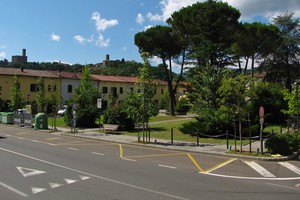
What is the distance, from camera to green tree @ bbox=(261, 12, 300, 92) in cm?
4841

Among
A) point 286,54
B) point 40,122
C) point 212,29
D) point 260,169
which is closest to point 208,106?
point 212,29

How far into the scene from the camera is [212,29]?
3728cm

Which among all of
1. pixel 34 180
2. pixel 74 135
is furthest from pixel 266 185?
pixel 74 135

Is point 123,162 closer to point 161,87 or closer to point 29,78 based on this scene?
point 29,78

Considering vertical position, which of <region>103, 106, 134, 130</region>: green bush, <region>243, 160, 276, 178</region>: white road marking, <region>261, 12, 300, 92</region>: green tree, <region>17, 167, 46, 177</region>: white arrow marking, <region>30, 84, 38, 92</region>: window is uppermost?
<region>261, 12, 300, 92</region>: green tree

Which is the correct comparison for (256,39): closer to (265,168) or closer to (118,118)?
(118,118)

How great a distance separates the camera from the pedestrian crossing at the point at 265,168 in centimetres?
1211

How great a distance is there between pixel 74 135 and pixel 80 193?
18.7 metres

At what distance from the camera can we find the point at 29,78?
5988 cm

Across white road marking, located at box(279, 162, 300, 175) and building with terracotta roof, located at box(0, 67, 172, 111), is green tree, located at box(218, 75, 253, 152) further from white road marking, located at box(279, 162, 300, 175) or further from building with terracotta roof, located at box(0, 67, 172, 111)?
building with terracotta roof, located at box(0, 67, 172, 111)

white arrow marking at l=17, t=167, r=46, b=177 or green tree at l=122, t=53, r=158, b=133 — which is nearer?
white arrow marking at l=17, t=167, r=46, b=177

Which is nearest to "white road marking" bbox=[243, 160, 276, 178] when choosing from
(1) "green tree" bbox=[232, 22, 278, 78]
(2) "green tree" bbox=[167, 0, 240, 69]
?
(2) "green tree" bbox=[167, 0, 240, 69]

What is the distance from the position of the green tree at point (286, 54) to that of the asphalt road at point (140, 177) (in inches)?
1469

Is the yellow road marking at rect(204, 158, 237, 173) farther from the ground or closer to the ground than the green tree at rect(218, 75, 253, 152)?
closer to the ground
